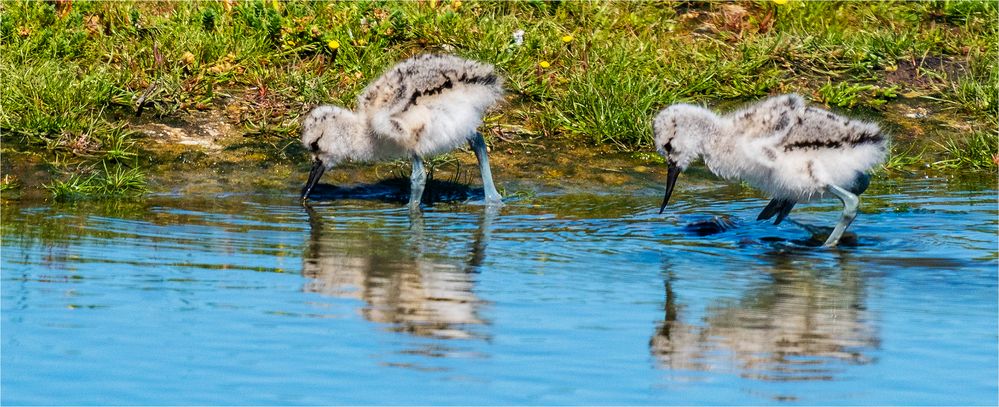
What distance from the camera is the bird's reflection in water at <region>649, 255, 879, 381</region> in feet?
16.1

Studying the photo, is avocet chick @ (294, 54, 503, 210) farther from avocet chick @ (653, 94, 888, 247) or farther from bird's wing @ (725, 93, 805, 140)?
bird's wing @ (725, 93, 805, 140)

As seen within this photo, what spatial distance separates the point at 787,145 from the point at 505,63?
3.40m

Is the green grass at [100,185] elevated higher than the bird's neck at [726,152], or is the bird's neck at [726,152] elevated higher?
the bird's neck at [726,152]

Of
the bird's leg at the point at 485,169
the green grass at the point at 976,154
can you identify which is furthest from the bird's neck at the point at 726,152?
the green grass at the point at 976,154

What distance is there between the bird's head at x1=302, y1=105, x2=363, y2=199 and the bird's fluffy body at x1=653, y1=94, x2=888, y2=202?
2.13 metres

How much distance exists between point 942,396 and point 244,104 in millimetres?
6683

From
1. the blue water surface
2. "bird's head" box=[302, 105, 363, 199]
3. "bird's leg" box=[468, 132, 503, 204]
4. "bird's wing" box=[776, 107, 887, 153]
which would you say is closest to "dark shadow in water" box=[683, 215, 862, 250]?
the blue water surface

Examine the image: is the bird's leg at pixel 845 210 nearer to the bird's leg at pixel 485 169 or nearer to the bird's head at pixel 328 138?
the bird's leg at pixel 485 169

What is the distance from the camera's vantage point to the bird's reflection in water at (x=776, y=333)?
4910mm

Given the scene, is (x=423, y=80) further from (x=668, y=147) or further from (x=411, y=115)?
(x=668, y=147)

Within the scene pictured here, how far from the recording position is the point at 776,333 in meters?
5.33

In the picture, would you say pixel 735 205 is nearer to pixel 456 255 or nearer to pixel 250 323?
pixel 456 255

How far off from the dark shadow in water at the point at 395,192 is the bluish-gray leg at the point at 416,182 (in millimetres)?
310

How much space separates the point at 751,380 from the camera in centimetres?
472
